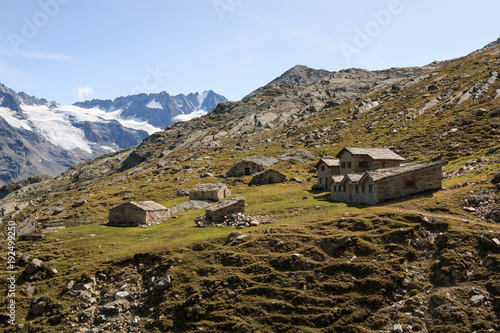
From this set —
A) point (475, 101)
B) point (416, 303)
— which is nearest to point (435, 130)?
point (475, 101)

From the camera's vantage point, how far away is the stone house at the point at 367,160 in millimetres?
64500

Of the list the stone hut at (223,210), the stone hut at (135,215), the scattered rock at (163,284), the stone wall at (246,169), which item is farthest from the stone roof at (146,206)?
the stone wall at (246,169)

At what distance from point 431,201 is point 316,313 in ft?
70.1

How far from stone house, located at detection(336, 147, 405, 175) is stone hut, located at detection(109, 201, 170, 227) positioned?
118 ft

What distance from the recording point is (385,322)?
2344 cm

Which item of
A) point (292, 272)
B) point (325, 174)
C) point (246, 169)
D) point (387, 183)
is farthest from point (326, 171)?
point (292, 272)

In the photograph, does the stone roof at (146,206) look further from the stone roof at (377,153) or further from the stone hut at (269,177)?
the stone roof at (377,153)

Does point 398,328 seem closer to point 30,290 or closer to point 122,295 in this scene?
point 122,295

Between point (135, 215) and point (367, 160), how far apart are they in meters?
42.7

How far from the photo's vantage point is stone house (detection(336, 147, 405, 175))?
212 feet

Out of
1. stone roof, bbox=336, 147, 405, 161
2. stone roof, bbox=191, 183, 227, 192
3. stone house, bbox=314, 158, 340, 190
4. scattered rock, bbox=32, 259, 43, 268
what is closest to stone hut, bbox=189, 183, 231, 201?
stone roof, bbox=191, 183, 227, 192

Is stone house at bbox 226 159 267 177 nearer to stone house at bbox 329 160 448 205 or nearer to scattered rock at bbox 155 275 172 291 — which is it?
stone house at bbox 329 160 448 205

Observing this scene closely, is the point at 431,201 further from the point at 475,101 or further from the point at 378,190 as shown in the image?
the point at 475,101

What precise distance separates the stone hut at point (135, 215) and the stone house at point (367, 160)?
36.0 m
